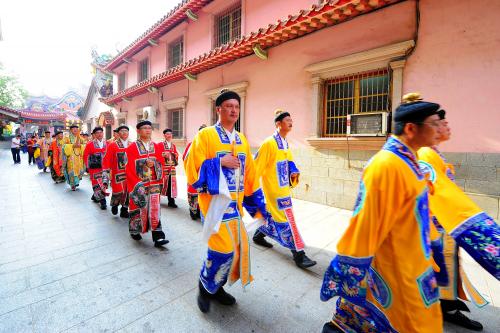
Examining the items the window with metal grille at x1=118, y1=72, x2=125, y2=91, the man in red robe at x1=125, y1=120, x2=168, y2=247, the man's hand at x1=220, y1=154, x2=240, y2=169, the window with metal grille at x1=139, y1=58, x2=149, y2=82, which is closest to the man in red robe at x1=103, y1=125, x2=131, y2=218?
the man in red robe at x1=125, y1=120, x2=168, y2=247

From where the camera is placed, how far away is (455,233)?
62.5 inches

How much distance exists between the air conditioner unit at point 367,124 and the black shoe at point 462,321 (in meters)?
3.34

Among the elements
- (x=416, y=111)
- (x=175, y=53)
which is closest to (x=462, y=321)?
(x=416, y=111)

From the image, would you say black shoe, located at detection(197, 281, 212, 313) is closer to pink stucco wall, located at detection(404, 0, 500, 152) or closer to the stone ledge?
the stone ledge

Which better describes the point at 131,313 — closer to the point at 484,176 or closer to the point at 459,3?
the point at 484,176

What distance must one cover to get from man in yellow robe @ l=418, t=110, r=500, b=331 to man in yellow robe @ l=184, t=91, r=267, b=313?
1.51 meters

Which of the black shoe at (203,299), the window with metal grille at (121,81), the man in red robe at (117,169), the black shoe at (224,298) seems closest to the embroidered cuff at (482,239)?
the black shoe at (224,298)

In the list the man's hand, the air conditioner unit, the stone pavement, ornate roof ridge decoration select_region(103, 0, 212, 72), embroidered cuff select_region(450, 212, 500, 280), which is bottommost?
the stone pavement

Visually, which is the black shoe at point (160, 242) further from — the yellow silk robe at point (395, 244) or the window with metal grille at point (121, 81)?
the window with metal grille at point (121, 81)

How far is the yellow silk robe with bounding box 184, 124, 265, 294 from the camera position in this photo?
82.7 inches

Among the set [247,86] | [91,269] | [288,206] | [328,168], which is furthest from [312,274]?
[247,86]

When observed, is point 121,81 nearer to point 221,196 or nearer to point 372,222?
point 221,196

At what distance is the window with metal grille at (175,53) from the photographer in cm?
1078

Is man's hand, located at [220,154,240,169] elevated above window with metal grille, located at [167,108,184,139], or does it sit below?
below
